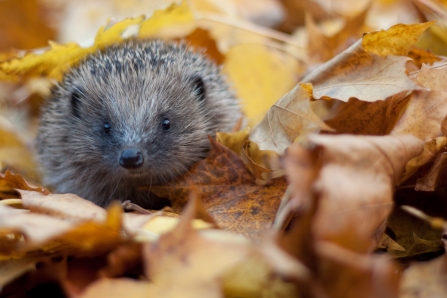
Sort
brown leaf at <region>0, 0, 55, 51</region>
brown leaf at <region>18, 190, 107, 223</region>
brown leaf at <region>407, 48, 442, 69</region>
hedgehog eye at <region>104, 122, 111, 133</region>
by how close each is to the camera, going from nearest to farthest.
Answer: brown leaf at <region>18, 190, 107, 223</region>, brown leaf at <region>407, 48, 442, 69</region>, hedgehog eye at <region>104, 122, 111, 133</region>, brown leaf at <region>0, 0, 55, 51</region>

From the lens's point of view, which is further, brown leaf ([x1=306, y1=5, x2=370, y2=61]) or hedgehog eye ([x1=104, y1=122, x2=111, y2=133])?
brown leaf ([x1=306, y1=5, x2=370, y2=61])

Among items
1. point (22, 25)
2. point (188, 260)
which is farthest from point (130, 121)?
point (22, 25)

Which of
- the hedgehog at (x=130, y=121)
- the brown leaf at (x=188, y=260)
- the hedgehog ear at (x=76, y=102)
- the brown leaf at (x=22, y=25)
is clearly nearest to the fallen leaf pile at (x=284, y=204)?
the brown leaf at (x=188, y=260)

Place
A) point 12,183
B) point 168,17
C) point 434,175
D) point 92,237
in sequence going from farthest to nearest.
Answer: point 168,17 < point 12,183 < point 434,175 < point 92,237

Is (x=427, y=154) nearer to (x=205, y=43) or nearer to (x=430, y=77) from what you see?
(x=430, y=77)

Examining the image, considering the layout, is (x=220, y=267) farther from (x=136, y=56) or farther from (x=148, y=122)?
(x=136, y=56)

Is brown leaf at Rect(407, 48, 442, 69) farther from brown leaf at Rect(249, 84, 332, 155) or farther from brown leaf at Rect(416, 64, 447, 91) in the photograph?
brown leaf at Rect(249, 84, 332, 155)

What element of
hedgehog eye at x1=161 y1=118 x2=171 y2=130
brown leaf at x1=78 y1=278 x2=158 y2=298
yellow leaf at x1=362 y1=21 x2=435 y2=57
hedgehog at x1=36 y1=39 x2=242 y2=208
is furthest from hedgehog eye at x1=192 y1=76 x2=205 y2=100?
brown leaf at x1=78 y1=278 x2=158 y2=298
